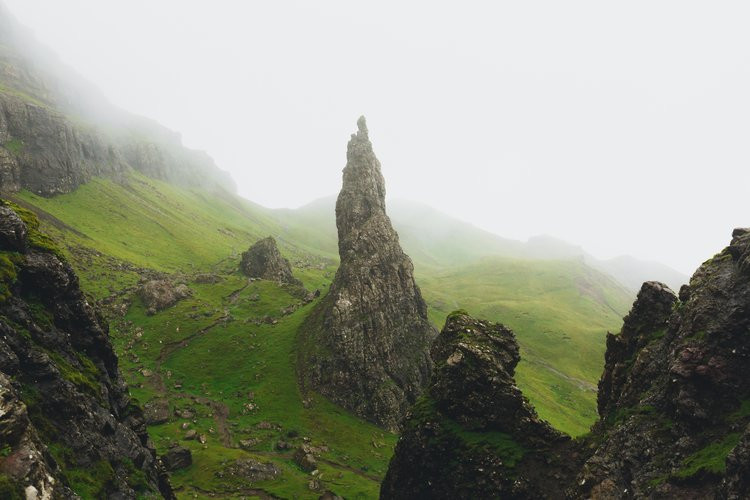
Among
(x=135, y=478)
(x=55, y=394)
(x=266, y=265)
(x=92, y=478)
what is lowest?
(x=266, y=265)

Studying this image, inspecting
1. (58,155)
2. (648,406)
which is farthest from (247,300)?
(58,155)

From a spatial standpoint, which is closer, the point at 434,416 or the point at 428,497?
the point at 428,497

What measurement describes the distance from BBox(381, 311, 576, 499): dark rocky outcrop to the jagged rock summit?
42994 mm

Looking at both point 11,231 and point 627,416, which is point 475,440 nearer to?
point 627,416

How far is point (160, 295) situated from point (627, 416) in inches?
4461

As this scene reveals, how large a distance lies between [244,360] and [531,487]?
7602cm

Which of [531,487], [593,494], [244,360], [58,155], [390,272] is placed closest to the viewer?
[593,494]

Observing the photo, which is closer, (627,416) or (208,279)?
(627,416)

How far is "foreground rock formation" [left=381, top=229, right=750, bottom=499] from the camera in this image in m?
25.6

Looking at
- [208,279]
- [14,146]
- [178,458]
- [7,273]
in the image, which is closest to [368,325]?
[178,458]

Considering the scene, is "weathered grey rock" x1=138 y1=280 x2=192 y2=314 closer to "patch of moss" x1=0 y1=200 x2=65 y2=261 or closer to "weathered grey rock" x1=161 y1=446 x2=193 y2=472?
"weathered grey rock" x1=161 y1=446 x2=193 y2=472

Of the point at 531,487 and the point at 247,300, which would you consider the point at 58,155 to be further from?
the point at 531,487

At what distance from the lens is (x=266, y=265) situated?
157m

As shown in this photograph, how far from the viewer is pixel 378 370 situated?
90.4 m
